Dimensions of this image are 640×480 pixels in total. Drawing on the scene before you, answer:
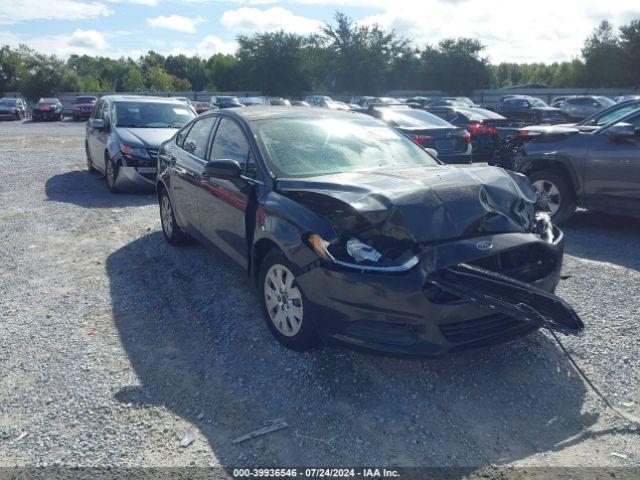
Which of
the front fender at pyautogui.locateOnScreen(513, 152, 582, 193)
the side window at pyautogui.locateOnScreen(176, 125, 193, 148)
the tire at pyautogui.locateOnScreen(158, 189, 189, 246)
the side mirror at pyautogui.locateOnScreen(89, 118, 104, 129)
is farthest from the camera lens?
the side mirror at pyautogui.locateOnScreen(89, 118, 104, 129)

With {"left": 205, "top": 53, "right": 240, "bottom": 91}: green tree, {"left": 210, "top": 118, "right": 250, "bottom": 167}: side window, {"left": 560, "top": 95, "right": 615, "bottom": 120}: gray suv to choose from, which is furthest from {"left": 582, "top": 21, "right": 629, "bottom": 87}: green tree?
{"left": 210, "top": 118, "right": 250, "bottom": 167}: side window

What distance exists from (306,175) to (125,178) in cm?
645

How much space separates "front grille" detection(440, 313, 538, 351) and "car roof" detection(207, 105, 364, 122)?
8.57ft

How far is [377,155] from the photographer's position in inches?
194

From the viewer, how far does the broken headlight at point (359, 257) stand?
3400 millimetres

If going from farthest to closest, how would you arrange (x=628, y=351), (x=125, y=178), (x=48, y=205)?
1. (x=125, y=178)
2. (x=48, y=205)
3. (x=628, y=351)

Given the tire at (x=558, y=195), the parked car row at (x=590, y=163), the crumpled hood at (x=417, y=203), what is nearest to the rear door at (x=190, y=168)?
the crumpled hood at (x=417, y=203)

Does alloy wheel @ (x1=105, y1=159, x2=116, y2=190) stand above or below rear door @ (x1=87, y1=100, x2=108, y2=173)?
below

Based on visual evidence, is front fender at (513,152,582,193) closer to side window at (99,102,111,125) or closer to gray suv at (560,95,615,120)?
side window at (99,102,111,125)

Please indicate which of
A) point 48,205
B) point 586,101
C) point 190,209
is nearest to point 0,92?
point 586,101

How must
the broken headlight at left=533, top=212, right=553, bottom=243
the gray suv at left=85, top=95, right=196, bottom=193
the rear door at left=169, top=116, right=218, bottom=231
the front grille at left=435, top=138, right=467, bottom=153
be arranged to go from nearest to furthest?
1. the broken headlight at left=533, top=212, right=553, bottom=243
2. the rear door at left=169, top=116, right=218, bottom=231
3. the gray suv at left=85, top=95, right=196, bottom=193
4. the front grille at left=435, top=138, right=467, bottom=153

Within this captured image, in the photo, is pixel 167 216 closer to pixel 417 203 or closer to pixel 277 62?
pixel 417 203

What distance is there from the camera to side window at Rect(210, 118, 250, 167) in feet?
16.0

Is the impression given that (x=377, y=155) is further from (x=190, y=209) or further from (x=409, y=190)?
(x=190, y=209)
